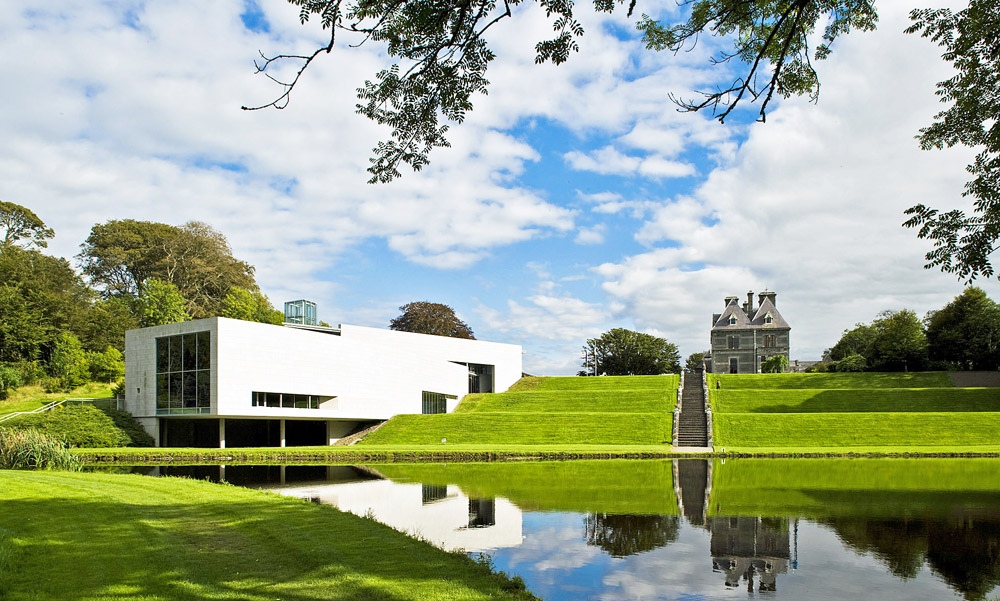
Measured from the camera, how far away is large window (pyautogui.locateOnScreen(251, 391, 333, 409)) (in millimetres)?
37319

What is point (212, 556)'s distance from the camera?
8.15 metres

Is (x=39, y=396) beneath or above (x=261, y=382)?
beneath

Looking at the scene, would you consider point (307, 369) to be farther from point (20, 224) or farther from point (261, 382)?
point (20, 224)

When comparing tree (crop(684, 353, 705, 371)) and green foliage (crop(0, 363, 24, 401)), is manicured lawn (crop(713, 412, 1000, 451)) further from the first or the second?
tree (crop(684, 353, 705, 371))

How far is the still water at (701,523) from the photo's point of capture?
9094 millimetres

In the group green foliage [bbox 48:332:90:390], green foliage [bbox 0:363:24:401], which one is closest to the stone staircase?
green foliage [bbox 48:332:90:390]

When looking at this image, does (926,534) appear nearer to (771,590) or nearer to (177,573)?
(771,590)

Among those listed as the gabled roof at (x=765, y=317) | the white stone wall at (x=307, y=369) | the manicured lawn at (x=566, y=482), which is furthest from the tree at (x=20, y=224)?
the gabled roof at (x=765, y=317)

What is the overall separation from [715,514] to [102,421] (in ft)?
103

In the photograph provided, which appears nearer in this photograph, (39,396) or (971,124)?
(971,124)

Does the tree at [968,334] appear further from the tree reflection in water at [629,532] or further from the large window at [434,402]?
the tree reflection in water at [629,532]

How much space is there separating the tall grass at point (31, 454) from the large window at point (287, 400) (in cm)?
1820

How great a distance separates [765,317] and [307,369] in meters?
59.2

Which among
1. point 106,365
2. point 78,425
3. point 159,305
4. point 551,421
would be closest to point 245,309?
point 159,305
